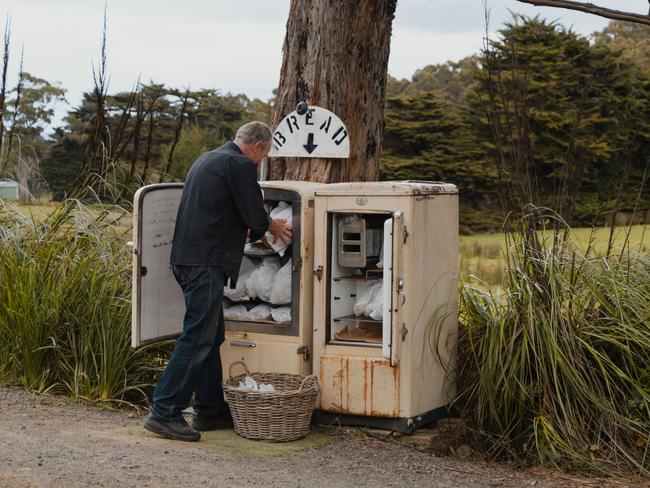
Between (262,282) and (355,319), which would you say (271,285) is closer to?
(262,282)

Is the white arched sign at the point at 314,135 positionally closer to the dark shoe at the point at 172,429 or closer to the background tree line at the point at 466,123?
the dark shoe at the point at 172,429

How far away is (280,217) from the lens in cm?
655

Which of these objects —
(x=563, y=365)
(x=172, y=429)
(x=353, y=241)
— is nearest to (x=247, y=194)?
(x=353, y=241)

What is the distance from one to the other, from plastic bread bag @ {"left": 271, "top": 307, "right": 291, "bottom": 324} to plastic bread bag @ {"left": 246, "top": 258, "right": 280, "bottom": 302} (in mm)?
111

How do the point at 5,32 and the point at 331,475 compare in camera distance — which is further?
the point at 5,32

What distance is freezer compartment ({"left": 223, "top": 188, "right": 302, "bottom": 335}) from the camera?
21.0 feet

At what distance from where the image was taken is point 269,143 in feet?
20.4

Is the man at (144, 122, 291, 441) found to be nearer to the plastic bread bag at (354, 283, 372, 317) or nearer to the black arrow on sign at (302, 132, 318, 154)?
the plastic bread bag at (354, 283, 372, 317)

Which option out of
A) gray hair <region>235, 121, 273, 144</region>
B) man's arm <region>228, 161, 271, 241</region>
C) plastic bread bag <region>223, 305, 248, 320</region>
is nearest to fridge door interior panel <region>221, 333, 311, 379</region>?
plastic bread bag <region>223, 305, 248, 320</region>

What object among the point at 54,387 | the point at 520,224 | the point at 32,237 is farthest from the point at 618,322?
the point at 32,237

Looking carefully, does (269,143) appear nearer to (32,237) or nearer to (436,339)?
(436,339)

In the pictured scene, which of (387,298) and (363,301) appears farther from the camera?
(363,301)

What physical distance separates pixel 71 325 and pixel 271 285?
5.12 ft

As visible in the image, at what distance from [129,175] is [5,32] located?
202cm
